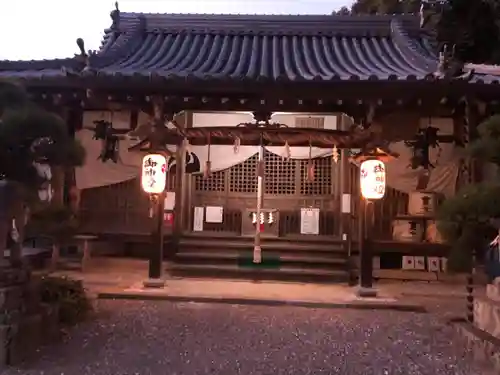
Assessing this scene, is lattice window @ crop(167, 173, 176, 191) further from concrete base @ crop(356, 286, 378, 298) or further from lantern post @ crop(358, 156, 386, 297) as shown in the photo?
concrete base @ crop(356, 286, 378, 298)

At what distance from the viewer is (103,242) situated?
40.6ft

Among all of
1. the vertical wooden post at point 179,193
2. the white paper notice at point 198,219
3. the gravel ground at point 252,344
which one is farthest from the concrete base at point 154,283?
the white paper notice at point 198,219

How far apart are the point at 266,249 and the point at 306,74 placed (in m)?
3.80

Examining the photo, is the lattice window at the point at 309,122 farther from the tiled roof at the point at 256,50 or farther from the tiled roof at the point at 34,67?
the tiled roof at the point at 34,67

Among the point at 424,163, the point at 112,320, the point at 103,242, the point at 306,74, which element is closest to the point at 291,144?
the point at 306,74

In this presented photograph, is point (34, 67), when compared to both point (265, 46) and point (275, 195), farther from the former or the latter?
point (275, 195)

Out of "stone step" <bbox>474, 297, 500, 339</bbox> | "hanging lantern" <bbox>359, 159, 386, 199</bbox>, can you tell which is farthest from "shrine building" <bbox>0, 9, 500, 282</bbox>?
"stone step" <bbox>474, 297, 500, 339</bbox>

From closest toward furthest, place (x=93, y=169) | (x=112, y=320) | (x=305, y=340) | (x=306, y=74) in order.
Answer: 1. (x=305, y=340)
2. (x=112, y=320)
3. (x=306, y=74)
4. (x=93, y=169)

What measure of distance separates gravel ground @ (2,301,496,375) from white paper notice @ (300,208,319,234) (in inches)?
149

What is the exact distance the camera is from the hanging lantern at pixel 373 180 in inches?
356

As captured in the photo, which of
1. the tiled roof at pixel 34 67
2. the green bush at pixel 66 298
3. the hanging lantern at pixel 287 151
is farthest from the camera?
the hanging lantern at pixel 287 151

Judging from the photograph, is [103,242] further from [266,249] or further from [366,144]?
[366,144]

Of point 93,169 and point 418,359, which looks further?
point 93,169

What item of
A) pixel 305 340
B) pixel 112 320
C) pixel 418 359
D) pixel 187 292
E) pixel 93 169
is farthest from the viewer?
pixel 93 169
